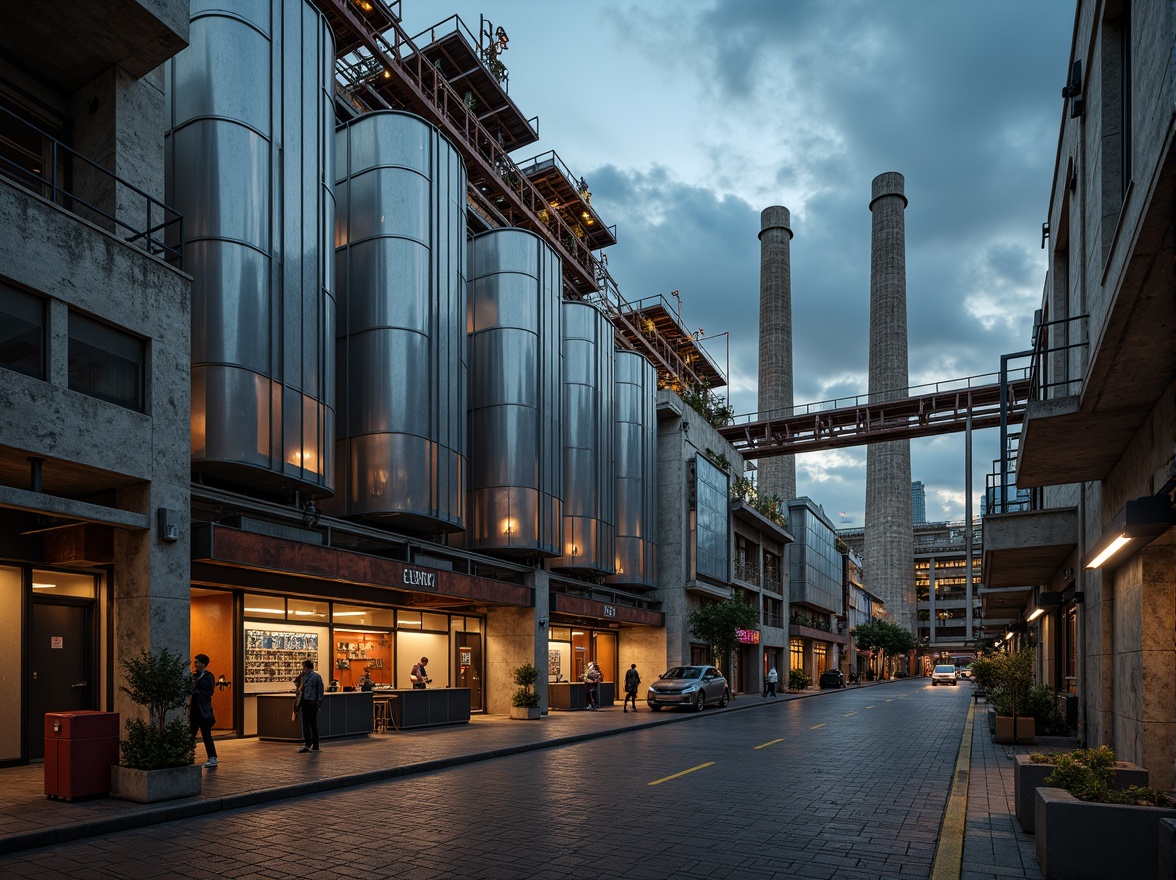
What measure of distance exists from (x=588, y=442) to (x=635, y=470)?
15.2 feet

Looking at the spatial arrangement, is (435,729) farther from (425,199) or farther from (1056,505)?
(1056,505)

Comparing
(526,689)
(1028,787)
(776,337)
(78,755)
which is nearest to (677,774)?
(1028,787)

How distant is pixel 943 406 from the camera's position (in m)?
64.0

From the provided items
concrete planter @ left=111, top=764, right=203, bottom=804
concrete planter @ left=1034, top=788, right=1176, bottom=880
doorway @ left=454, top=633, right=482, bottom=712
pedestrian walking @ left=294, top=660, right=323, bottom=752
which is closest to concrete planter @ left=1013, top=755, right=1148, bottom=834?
concrete planter @ left=1034, top=788, right=1176, bottom=880

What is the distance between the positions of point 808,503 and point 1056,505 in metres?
44.3

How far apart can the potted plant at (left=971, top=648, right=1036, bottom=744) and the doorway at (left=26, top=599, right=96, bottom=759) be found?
17.6m

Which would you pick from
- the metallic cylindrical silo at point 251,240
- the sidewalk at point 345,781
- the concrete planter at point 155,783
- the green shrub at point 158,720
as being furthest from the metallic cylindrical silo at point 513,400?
the concrete planter at point 155,783

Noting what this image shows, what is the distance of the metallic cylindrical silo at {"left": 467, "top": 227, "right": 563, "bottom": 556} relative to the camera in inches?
1121

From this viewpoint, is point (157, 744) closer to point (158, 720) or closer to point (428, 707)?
point (158, 720)

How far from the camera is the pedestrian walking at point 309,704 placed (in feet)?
56.3

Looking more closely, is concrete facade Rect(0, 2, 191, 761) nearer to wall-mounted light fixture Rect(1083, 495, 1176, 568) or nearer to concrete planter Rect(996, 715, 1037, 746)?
wall-mounted light fixture Rect(1083, 495, 1176, 568)

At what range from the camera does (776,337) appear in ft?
284

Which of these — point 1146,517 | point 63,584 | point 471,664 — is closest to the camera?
point 1146,517

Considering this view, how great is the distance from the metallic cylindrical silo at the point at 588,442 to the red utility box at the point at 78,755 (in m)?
22.2
